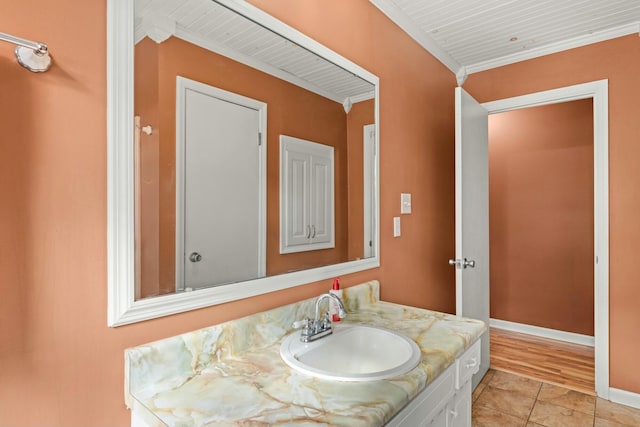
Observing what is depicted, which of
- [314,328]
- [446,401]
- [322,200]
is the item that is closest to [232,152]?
[322,200]

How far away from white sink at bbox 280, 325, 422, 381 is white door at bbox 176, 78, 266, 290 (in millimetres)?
309

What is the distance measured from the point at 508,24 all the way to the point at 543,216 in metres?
1.99

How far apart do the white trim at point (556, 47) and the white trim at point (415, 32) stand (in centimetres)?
21

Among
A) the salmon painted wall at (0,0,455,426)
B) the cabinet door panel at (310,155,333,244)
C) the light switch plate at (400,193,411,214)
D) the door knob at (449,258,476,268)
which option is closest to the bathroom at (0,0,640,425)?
the salmon painted wall at (0,0,455,426)

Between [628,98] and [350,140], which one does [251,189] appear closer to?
[350,140]

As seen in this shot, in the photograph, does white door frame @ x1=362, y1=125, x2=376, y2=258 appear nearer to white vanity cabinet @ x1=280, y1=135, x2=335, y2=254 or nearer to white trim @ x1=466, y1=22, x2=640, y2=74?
white vanity cabinet @ x1=280, y1=135, x2=335, y2=254

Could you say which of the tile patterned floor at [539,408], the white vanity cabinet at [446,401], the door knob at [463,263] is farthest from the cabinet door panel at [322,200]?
the tile patterned floor at [539,408]

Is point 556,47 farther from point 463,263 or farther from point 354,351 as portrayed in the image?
point 354,351

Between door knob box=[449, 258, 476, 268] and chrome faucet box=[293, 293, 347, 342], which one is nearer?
chrome faucet box=[293, 293, 347, 342]

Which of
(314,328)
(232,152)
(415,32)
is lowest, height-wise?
(314,328)

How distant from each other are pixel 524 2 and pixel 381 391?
2.20 metres

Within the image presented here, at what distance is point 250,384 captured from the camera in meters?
0.92

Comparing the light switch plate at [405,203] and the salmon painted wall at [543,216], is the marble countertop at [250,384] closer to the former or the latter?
the light switch plate at [405,203]

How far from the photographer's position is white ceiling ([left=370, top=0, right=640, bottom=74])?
1997 mm
